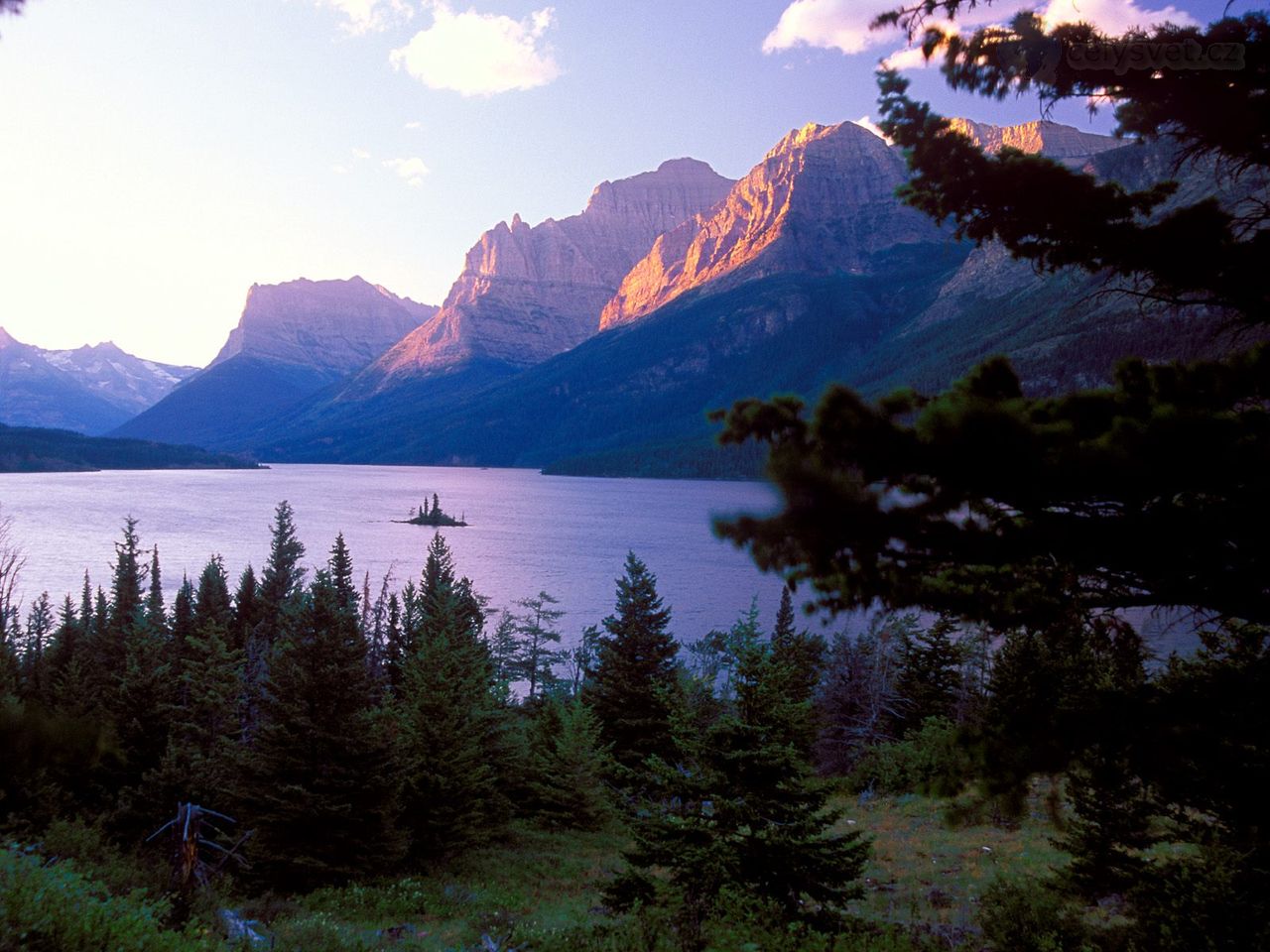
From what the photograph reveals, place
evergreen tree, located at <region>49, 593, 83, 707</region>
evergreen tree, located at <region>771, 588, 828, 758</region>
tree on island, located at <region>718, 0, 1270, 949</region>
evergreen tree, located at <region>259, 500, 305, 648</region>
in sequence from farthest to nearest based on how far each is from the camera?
evergreen tree, located at <region>259, 500, 305, 648</region> → evergreen tree, located at <region>49, 593, 83, 707</region> → evergreen tree, located at <region>771, 588, 828, 758</region> → tree on island, located at <region>718, 0, 1270, 949</region>

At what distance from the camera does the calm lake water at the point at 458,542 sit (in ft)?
256

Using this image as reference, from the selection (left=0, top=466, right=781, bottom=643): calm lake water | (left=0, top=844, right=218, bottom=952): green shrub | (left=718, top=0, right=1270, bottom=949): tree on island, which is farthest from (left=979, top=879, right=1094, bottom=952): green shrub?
(left=0, top=466, right=781, bottom=643): calm lake water

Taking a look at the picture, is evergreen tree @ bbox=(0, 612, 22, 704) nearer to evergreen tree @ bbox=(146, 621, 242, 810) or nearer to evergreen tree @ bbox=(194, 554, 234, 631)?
evergreen tree @ bbox=(146, 621, 242, 810)

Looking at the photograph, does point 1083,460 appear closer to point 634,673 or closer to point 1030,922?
point 1030,922

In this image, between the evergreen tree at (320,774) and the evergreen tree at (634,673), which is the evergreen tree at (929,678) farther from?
the evergreen tree at (320,774)

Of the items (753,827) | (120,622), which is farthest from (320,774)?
(120,622)

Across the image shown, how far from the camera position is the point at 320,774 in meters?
18.9

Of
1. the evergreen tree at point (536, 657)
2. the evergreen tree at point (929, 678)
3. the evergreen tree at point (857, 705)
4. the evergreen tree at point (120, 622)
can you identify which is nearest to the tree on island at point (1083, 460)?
the evergreen tree at point (857, 705)

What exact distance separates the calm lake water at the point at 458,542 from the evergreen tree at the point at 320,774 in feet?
84.0

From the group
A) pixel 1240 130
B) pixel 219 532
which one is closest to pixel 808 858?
pixel 1240 130

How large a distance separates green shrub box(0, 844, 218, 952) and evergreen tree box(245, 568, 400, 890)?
33.8 feet

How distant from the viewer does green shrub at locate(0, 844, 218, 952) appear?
23.0ft

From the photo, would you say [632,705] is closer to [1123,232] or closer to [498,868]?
[498,868]

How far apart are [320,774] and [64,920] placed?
12.3 meters
